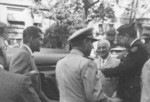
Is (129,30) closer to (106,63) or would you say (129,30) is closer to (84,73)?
(106,63)

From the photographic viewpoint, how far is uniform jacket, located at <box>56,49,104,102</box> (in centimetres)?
278

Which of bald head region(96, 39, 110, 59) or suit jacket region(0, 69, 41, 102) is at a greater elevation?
bald head region(96, 39, 110, 59)

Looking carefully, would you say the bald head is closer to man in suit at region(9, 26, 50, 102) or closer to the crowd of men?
the crowd of men

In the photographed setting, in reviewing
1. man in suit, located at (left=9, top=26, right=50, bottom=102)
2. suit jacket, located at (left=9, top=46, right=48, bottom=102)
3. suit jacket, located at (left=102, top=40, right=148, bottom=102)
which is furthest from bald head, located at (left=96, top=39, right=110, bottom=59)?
suit jacket, located at (left=9, top=46, right=48, bottom=102)

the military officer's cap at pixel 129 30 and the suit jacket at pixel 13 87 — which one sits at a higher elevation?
the military officer's cap at pixel 129 30

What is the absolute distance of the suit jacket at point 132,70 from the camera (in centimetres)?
384

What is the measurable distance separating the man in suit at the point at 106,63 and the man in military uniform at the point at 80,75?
58.5 inches

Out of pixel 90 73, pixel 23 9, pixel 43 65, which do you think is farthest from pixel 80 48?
pixel 23 9

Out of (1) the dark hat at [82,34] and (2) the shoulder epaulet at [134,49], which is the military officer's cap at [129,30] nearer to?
(2) the shoulder epaulet at [134,49]

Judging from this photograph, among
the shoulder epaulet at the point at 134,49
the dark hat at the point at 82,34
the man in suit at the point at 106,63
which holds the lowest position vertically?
the man in suit at the point at 106,63

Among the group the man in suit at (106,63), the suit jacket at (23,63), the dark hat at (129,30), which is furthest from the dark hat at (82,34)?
the man in suit at (106,63)

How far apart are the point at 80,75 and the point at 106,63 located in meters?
1.89

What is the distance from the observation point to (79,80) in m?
2.85

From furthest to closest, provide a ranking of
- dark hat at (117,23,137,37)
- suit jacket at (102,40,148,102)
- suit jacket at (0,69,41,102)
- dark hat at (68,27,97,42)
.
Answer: dark hat at (117,23,137,37), suit jacket at (102,40,148,102), dark hat at (68,27,97,42), suit jacket at (0,69,41,102)
